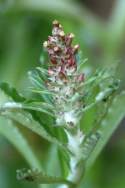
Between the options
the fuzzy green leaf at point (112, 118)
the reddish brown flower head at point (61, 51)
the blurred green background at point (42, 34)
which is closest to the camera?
the reddish brown flower head at point (61, 51)

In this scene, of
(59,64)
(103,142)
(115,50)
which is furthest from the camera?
(115,50)

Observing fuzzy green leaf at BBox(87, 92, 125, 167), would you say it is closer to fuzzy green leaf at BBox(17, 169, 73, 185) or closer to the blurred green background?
fuzzy green leaf at BBox(17, 169, 73, 185)

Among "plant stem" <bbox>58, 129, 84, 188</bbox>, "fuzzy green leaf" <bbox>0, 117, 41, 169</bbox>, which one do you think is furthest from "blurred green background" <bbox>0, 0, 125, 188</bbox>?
"plant stem" <bbox>58, 129, 84, 188</bbox>

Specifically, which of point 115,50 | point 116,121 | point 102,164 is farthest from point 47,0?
point 116,121

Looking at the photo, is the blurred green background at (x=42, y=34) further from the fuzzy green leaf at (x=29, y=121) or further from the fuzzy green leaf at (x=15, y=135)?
the fuzzy green leaf at (x=29, y=121)

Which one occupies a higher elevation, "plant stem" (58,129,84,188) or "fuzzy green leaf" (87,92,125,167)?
"fuzzy green leaf" (87,92,125,167)

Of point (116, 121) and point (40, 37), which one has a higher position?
point (40, 37)

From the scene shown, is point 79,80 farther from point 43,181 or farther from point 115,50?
point 115,50

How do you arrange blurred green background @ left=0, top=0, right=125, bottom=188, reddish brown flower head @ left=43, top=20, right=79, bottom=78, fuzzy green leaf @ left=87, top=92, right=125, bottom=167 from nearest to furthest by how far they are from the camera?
reddish brown flower head @ left=43, top=20, right=79, bottom=78 < fuzzy green leaf @ left=87, top=92, right=125, bottom=167 < blurred green background @ left=0, top=0, right=125, bottom=188

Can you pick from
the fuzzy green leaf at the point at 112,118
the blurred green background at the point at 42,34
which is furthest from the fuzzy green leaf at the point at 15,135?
the blurred green background at the point at 42,34
